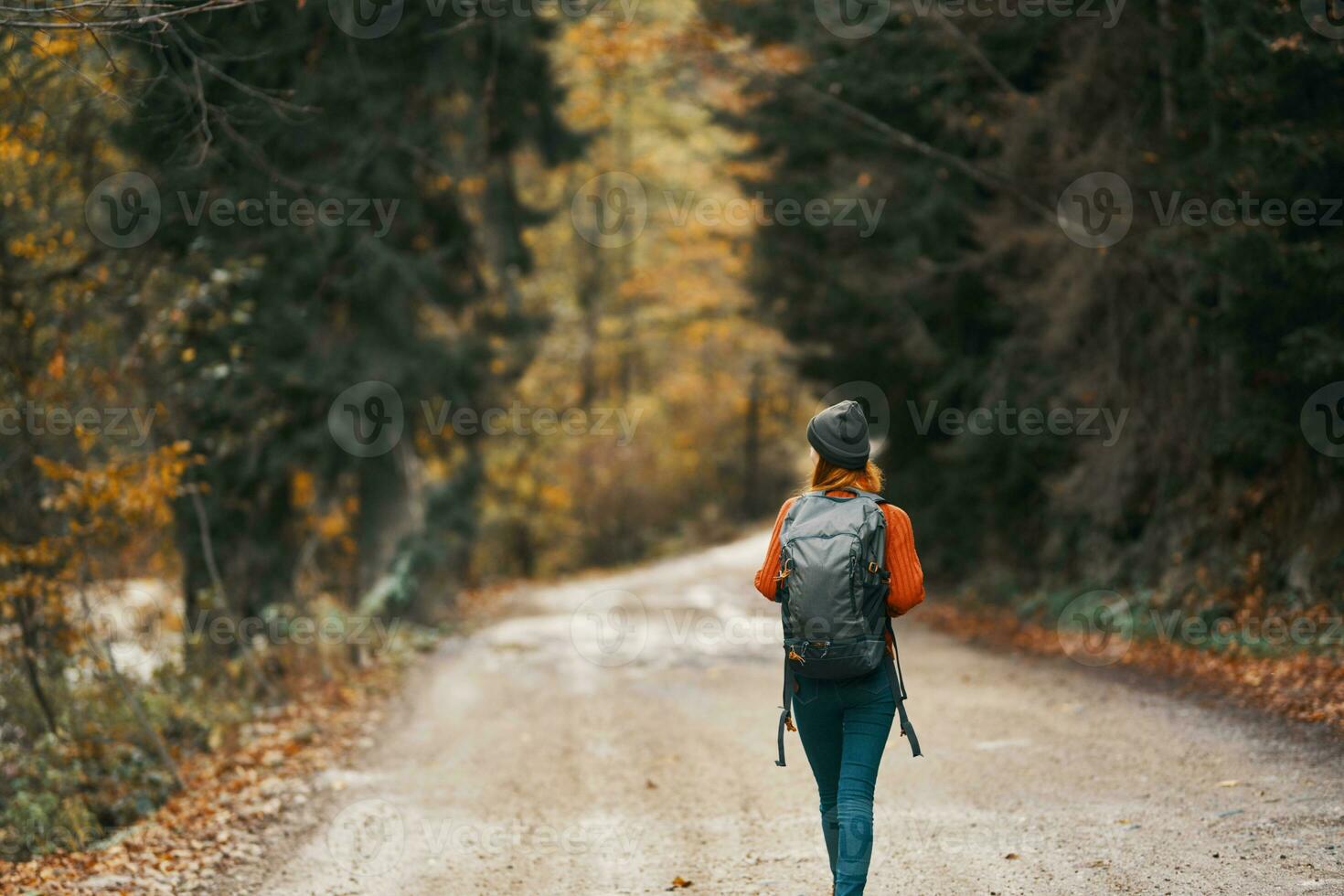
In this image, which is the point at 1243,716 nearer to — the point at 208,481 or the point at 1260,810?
the point at 1260,810

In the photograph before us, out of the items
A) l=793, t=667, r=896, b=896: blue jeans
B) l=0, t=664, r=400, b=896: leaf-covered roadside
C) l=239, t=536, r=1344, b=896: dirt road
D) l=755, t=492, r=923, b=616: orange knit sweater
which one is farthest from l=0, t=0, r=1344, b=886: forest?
l=793, t=667, r=896, b=896: blue jeans

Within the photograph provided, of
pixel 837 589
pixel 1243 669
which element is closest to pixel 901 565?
pixel 837 589

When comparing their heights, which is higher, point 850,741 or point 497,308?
point 497,308

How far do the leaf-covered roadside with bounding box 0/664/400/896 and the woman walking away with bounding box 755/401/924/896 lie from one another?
379 cm

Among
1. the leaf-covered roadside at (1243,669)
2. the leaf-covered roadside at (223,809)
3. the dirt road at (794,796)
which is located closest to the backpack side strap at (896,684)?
the dirt road at (794,796)

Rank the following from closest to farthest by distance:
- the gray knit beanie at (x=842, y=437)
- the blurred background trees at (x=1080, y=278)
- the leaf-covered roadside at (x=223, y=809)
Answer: the gray knit beanie at (x=842, y=437) → the leaf-covered roadside at (x=223, y=809) → the blurred background trees at (x=1080, y=278)

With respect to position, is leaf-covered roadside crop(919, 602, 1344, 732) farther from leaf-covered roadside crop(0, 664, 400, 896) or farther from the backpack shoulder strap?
leaf-covered roadside crop(0, 664, 400, 896)

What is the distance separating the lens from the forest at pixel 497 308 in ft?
30.1

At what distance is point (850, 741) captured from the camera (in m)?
4.38

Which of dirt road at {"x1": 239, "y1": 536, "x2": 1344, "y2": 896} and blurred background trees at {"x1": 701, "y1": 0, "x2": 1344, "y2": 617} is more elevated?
blurred background trees at {"x1": 701, "y1": 0, "x2": 1344, "y2": 617}

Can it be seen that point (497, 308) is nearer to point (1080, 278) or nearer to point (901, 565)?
point (1080, 278)

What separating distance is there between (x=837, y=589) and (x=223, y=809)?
532 cm

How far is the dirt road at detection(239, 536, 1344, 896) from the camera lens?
5.51 meters

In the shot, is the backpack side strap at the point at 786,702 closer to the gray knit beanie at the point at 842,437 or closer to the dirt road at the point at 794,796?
the gray knit beanie at the point at 842,437
